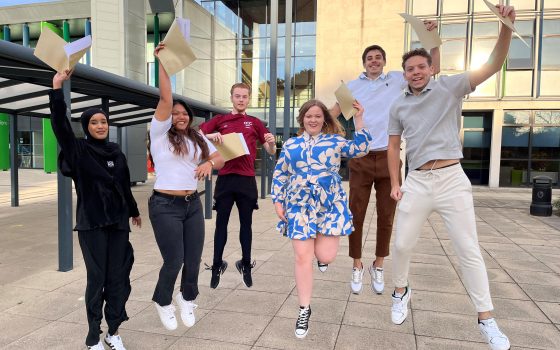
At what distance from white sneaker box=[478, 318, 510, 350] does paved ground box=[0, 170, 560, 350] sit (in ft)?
0.59

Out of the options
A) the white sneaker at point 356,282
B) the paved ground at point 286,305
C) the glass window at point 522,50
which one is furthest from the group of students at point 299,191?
the glass window at point 522,50

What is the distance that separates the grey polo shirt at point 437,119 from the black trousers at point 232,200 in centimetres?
164

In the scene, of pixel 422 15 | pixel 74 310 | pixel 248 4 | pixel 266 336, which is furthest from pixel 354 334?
pixel 248 4

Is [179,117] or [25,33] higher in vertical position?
[25,33]

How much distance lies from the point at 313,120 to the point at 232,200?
1.31 m

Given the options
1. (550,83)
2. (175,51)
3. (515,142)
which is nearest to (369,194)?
(175,51)

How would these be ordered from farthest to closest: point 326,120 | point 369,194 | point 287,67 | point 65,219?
point 287,67 < point 65,219 < point 369,194 < point 326,120

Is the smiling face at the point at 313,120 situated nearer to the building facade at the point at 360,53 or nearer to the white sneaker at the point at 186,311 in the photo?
the white sneaker at the point at 186,311

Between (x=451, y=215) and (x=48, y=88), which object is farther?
(x=48, y=88)

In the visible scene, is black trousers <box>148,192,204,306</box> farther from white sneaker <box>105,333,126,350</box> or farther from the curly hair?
the curly hair

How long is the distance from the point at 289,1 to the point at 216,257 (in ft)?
20.8

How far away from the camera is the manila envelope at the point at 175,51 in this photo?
2.67 meters

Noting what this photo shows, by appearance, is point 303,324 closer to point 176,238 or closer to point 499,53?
point 176,238

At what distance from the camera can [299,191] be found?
10.1 feet
